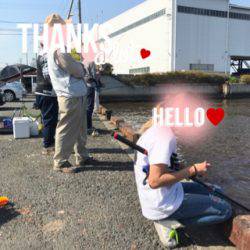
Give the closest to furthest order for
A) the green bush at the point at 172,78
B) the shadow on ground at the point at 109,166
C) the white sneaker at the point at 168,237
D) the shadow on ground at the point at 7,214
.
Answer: the white sneaker at the point at 168,237 → the shadow on ground at the point at 7,214 → the shadow on ground at the point at 109,166 → the green bush at the point at 172,78

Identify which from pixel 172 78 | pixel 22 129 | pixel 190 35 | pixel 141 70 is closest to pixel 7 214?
pixel 22 129

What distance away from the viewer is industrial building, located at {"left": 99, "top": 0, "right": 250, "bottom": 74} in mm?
58906

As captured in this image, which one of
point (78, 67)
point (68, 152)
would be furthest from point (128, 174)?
point (78, 67)

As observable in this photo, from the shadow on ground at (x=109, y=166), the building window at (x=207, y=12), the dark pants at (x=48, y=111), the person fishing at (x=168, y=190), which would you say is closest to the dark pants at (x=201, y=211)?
the person fishing at (x=168, y=190)

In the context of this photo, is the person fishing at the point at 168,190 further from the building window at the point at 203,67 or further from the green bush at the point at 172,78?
the building window at the point at 203,67

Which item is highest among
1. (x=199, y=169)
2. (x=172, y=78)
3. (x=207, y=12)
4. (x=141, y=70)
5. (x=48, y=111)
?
(x=207, y=12)

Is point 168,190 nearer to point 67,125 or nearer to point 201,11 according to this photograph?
point 67,125

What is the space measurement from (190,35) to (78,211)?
58827mm

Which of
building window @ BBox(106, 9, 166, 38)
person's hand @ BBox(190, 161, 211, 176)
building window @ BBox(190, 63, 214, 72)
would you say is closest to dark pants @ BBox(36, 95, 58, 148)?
person's hand @ BBox(190, 161, 211, 176)

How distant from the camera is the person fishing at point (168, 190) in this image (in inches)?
135

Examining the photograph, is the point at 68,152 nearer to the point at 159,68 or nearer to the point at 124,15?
the point at 159,68

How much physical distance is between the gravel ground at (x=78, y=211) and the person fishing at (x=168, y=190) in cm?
24

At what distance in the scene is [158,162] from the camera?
3.39 m

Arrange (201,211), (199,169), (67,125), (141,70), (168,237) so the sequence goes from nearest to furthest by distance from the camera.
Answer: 1. (199,169)
2. (168,237)
3. (201,211)
4. (67,125)
5. (141,70)
